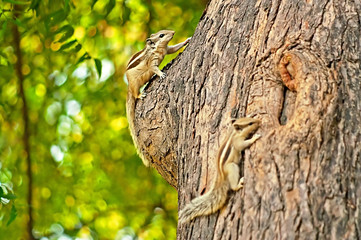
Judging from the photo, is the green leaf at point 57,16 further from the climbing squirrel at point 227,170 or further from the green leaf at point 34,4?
the climbing squirrel at point 227,170

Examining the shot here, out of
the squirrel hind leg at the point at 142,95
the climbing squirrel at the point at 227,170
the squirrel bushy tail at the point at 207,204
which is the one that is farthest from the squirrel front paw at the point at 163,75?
the squirrel bushy tail at the point at 207,204

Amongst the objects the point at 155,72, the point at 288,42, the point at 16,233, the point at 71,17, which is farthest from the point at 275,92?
the point at 16,233

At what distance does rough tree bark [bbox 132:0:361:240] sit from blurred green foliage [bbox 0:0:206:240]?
3.47 meters

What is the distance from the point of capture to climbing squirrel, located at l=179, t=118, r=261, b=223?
9.36 feet

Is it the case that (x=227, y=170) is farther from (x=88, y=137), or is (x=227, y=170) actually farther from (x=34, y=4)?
(x=88, y=137)

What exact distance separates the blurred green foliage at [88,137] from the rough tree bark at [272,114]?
3.47 metres

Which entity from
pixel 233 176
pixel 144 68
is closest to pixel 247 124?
pixel 233 176

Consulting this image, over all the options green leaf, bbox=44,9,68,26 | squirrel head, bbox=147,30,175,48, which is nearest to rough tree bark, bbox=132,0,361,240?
squirrel head, bbox=147,30,175,48

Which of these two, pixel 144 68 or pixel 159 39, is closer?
pixel 144 68

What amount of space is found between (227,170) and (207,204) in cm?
21

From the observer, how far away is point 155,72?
14.4ft

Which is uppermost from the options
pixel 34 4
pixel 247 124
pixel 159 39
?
pixel 34 4

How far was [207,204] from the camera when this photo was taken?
295cm

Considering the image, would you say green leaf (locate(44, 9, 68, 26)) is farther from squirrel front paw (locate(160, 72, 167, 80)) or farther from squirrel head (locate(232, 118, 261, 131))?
squirrel head (locate(232, 118, 261, 131))
